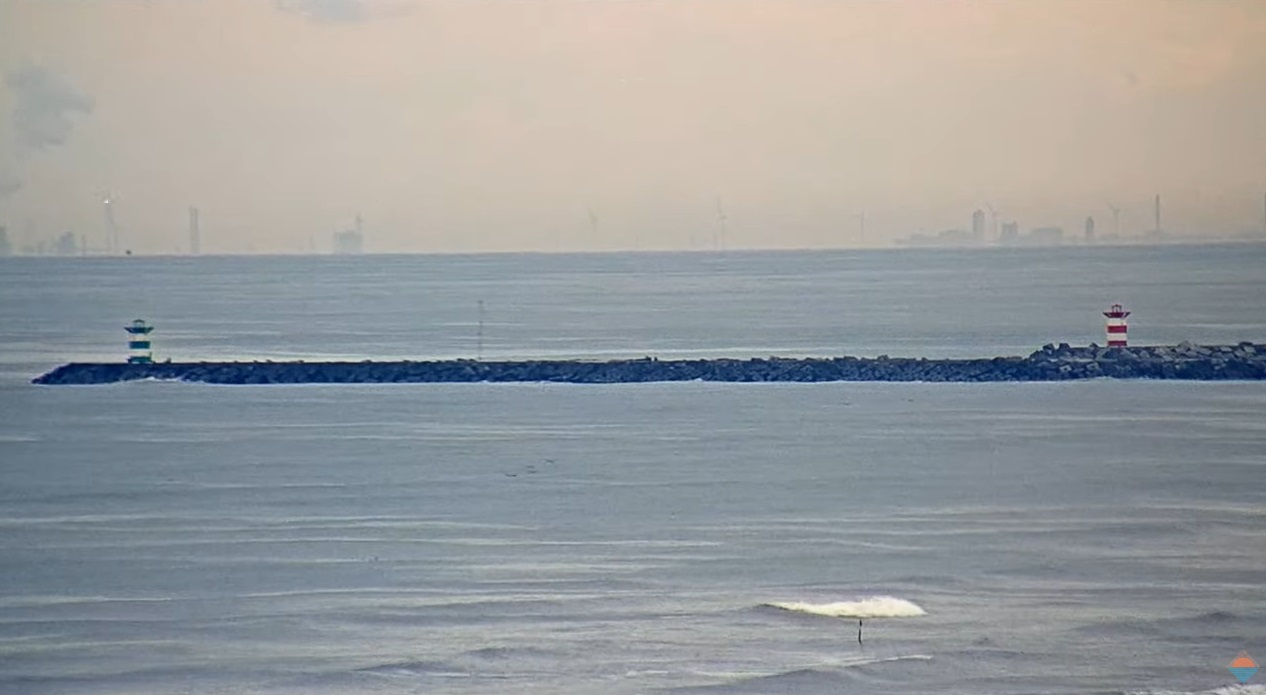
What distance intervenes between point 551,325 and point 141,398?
26.0 m

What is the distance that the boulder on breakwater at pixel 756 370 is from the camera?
33.7 meters

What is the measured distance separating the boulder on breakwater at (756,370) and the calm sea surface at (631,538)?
0.81 m

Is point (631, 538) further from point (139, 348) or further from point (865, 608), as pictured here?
point (139, 348)

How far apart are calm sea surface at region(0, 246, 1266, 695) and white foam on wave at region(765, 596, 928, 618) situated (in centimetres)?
4

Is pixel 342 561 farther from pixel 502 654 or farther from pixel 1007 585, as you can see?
pixel 1007 585

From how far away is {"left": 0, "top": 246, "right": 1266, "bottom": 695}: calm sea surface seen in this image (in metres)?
12.1

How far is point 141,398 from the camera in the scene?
32.7 metres

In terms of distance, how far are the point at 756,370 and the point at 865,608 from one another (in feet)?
69.3

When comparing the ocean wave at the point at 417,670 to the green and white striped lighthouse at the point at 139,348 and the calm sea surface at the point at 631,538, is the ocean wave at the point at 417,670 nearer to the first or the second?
the calm sea surface at the point at 631,538

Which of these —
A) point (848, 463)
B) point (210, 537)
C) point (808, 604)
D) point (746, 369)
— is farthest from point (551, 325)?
point (808, 604)

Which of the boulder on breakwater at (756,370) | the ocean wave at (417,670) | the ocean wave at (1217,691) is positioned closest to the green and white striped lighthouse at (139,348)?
the boulder on breakwater at (756,370)

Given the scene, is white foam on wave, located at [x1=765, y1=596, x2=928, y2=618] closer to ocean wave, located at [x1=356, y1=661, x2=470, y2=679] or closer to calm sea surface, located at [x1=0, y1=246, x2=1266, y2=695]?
calm sea surface, located at [x1=0, y1=246, x2=1266, y2=695]

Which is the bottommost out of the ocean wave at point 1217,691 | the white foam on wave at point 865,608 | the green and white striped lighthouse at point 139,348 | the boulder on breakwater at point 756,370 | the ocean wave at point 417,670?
the ocean wave at point 1217,691

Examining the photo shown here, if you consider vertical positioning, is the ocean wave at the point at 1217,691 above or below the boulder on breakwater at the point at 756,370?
below
